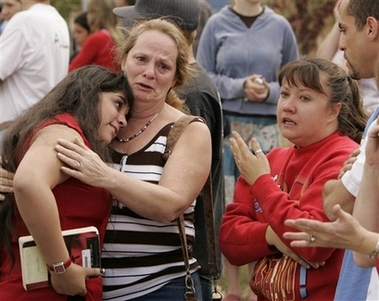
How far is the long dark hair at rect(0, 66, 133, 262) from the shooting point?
154 inches

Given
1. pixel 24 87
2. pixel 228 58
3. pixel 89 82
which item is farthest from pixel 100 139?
pixel 228 58

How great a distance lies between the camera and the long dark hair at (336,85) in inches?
167

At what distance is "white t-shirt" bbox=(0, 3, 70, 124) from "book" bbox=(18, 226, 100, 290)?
10.5 feet

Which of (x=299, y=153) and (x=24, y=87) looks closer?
(x=299, y=153)

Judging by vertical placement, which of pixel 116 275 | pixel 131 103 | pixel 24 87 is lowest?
pixel 24 87

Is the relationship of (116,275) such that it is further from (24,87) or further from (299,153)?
(24,87)

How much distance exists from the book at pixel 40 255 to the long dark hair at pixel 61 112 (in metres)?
0.12

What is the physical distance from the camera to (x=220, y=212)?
16.6 ft

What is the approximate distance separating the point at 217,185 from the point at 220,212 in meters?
0.14

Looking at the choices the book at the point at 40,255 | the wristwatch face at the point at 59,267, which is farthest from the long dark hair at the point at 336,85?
the wristwatch face at the point at 59,267

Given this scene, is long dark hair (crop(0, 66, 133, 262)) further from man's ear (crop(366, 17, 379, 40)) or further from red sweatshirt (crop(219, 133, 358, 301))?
man's ear (crop(366, 17, 379, 40))

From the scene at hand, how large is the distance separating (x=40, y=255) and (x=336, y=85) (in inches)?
57.1

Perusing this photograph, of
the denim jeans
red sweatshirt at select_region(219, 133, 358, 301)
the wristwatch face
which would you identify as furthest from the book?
red sweatshirt at select_region(219, 133, 358, 301)

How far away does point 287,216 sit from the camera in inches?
154
